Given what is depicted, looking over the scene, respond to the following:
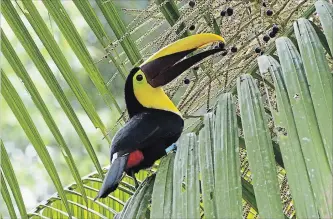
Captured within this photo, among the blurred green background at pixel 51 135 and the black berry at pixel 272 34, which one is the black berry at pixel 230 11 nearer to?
the black berry at pixel 272 34

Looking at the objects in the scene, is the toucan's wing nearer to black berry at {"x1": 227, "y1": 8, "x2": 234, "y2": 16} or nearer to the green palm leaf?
the green palm leaf

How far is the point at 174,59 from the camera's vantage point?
125cm

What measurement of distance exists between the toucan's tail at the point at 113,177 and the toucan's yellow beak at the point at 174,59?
223 millimetres

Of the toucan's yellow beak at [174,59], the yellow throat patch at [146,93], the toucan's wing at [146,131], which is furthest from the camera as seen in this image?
the yellow throat patch at [146,93]

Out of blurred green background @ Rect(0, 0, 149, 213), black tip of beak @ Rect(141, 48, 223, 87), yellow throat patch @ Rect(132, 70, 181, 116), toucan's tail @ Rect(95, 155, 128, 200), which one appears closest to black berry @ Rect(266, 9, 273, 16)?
black tip of beak @ Rect(141, 48, 223, 87)

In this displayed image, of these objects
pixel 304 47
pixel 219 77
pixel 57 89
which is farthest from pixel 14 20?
pixel 304 47

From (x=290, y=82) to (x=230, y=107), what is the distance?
0.12 meters

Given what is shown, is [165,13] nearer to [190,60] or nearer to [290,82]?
[190,60]

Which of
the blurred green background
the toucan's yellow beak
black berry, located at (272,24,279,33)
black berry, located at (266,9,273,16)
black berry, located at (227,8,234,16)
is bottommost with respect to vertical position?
the blurred green background

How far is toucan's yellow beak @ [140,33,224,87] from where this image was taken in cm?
103

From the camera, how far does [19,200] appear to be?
101 cm

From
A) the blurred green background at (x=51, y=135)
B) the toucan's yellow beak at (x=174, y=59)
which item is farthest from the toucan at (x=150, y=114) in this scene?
the blurred green background at (x=51, y=135)

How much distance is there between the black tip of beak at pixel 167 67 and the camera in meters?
1.17

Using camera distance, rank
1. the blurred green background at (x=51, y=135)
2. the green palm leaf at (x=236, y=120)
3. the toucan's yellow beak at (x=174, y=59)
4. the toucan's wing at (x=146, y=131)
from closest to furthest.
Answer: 1. the green palm leaf at (x=236, y=120)
2. the toucan's yellow beak at (x=174, y=59)
3. the toucan's wing at (x=146, y=131)
4. the blurred green background at (x=51, y=135)
